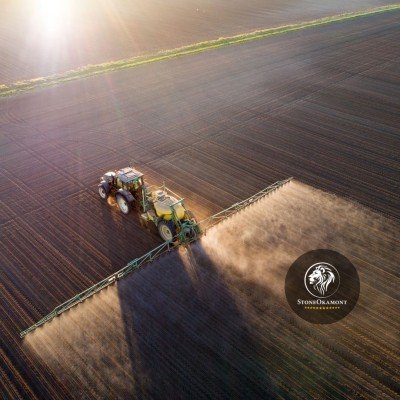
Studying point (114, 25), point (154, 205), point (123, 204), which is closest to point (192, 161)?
point (123, 204)

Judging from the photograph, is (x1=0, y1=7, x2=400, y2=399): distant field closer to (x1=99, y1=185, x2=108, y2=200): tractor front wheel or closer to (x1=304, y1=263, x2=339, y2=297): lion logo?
(x1=99, y1=185, x2=108, y2=200): tractor front wheel

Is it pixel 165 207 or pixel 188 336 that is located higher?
pixel 165 207

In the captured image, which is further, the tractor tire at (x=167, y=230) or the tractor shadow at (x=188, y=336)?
the tractor tire at (x=167, y=230)

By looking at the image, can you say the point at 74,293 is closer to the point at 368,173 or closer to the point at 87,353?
the point at 87,353

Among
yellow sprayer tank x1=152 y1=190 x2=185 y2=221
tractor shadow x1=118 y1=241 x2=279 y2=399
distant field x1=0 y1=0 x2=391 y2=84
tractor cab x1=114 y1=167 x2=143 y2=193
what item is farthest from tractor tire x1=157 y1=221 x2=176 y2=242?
distant field x1=0 y1=0 x2=391 y2=84

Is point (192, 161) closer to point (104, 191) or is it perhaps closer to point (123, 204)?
point (104, 191)

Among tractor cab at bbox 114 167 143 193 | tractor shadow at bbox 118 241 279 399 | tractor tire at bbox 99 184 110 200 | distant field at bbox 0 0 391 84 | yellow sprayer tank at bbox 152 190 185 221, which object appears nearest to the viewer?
tractor shadow at bbox 118 241 279 399

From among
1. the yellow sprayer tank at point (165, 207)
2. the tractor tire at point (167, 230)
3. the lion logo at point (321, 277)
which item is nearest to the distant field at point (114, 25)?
the yellow sprayer tank at point (165, 207)

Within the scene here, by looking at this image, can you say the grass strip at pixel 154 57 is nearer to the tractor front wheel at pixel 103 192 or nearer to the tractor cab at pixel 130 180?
the tractor front wheel at pixel 103 192
